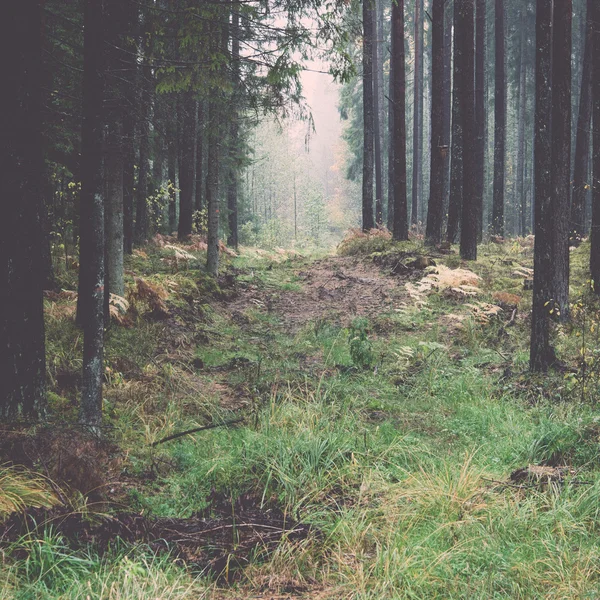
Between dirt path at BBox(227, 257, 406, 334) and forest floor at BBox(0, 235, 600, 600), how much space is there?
238cm

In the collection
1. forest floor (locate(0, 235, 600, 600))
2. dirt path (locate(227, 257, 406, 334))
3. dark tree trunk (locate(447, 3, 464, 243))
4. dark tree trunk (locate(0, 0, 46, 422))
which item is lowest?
forest floor (locate(0, 235, 600, 600))

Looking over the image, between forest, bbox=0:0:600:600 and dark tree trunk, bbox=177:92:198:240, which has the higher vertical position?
dark tree trunk, bbox=177:92:198:240

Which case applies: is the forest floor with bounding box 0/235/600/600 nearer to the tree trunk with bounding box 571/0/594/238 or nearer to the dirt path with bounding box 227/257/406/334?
the dirt path with bounding box 227/257/406/334

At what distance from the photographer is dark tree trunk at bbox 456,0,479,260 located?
1316 cm

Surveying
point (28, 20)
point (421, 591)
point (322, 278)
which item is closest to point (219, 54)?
point (28, 20)

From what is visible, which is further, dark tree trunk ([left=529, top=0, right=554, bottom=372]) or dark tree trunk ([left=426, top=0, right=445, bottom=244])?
dark tree trunk ([left=426, top=0, right=445, bottom=244])

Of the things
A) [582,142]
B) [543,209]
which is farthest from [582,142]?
[543,209]

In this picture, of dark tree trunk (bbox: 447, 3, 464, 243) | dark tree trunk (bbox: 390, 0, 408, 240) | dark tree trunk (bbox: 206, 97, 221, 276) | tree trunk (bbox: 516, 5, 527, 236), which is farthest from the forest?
tree trunk (bbox: 516, 5, 527, 236)

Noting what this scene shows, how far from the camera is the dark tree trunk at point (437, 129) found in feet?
49.6

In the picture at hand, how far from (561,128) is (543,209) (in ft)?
7.27

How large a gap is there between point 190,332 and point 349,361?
250 centimetres

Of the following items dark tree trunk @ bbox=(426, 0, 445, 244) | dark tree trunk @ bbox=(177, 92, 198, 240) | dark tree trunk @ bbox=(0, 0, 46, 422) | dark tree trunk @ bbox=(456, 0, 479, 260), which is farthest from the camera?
dark tree trunk @ bbox=(177, 92, 198, 240)

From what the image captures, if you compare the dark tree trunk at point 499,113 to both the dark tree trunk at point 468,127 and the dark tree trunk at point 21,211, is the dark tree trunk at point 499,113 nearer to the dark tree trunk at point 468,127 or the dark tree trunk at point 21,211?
the dark tree trunk at point 468,127

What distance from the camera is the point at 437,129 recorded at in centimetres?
1555
